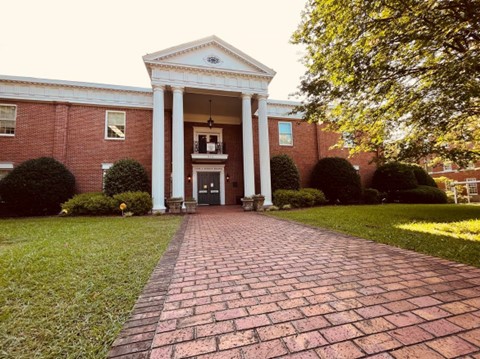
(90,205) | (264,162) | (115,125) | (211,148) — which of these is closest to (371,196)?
(264,162)

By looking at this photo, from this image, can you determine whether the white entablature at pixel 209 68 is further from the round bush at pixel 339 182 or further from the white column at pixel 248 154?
the round bush at pixel 339 182

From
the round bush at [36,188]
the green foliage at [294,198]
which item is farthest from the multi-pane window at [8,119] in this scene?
the green foliage at [294,198]

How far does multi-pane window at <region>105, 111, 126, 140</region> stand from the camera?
13812 mm

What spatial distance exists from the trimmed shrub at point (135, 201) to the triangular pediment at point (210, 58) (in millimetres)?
6742

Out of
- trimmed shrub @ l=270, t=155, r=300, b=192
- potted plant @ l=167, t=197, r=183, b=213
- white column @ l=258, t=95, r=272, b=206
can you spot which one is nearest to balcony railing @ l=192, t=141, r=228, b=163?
white column @ l=258, t=95, r=272, b=206

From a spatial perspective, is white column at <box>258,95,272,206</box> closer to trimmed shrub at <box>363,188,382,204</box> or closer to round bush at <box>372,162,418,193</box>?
trimmed shrub at <box>363,188,382,204</box>

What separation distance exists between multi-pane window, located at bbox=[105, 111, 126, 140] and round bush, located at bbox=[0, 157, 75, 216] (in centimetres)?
330

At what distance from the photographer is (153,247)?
4.33 metres

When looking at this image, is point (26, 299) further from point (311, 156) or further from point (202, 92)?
point (311, 156)

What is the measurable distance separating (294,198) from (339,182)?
3959 mm

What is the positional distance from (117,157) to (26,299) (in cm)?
1290

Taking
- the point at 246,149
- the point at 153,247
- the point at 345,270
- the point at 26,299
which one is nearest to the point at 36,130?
the point at 246,149

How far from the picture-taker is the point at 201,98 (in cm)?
1409

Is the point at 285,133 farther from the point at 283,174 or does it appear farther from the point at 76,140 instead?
the point at 76,140
